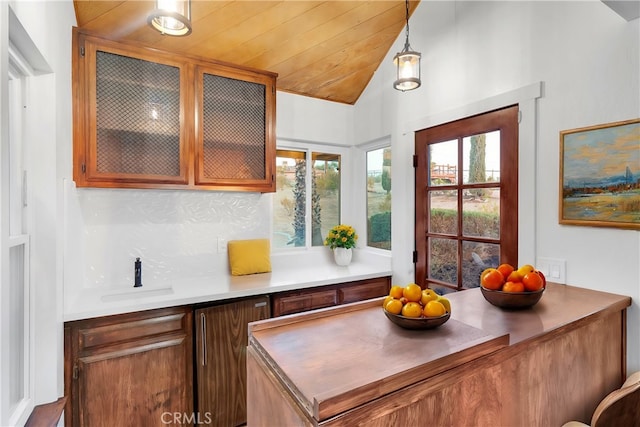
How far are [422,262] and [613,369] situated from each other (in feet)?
3.78

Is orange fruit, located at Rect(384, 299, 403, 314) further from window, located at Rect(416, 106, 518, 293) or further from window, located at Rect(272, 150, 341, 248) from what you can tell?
window, located at Rect(272, 150, 341, 248)

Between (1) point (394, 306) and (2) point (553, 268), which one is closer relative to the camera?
(1) point (394, 306)

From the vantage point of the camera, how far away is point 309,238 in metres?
2.97

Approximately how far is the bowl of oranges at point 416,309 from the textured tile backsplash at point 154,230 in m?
1.76

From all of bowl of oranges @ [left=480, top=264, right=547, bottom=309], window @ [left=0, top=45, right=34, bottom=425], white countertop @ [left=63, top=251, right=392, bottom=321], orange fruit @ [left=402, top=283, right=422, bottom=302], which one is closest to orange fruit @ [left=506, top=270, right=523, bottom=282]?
bowl of oranges @ [left=480, top=264, right=547, bottom=309]

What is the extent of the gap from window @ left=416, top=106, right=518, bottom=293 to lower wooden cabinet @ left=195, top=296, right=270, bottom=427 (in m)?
1.35

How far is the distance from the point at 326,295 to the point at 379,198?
108cm

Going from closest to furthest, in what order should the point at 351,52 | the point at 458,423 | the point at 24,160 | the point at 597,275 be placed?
the point at 458,423, the point at 24,160, the point at 597,275, the point at 351,52

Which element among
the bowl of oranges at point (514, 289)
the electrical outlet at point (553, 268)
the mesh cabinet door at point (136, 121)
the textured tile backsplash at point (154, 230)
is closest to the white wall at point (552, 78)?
the electrical outlet at point (553, 268)

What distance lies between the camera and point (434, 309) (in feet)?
3.41

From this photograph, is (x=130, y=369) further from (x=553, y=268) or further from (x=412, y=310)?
(x=553, y=268)

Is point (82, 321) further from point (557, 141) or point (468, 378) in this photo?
point (557, 141)

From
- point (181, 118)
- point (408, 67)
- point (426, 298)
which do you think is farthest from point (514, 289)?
point (181, 118)

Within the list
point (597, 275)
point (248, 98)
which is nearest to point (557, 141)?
point (597, 275)
